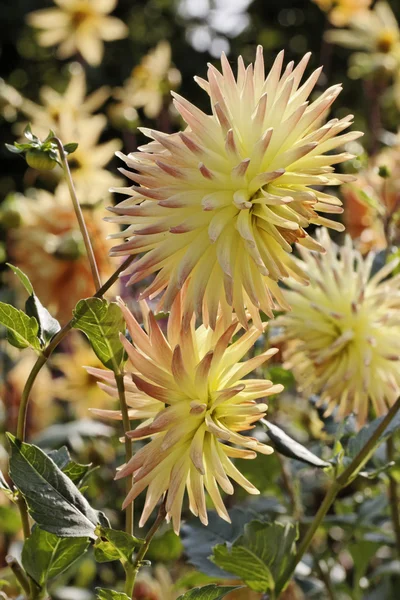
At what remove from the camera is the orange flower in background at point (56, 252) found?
3.65ft

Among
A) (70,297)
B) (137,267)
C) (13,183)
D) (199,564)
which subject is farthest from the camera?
(13,183)

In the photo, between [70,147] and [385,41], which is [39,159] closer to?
[70,147]

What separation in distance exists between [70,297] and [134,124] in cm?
33

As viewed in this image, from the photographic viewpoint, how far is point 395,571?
978 millimetres

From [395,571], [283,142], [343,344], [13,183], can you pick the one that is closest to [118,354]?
[283,142]

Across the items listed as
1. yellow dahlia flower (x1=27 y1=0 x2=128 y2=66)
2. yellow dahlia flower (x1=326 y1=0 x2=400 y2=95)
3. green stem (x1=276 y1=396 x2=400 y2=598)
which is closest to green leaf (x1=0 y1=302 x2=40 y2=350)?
green stem (x1=276 y1=396 x2=400 y2=598)

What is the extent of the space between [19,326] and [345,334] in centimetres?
31

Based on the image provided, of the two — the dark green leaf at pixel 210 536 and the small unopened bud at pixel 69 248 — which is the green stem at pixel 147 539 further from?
the small unopened bud at pixel 69 248

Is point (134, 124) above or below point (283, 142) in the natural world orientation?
above

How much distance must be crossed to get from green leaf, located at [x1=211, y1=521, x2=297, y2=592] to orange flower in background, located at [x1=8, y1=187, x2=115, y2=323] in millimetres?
543

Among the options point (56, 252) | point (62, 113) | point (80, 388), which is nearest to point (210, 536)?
point (56, 252)

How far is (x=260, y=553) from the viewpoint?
611 mm

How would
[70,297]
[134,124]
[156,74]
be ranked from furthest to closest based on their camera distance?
[156,74]
[134,124]
[70,297]

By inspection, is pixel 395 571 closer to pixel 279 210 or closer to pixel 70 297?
pixel 70 297
